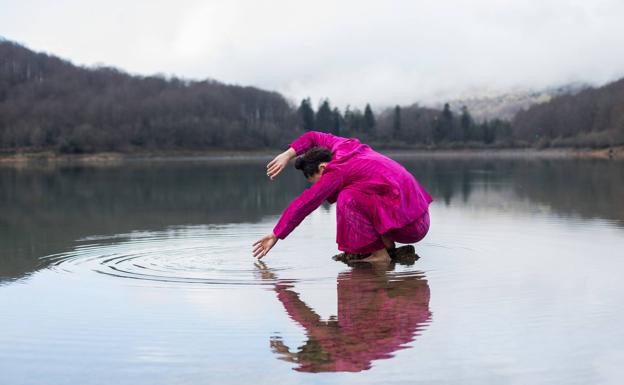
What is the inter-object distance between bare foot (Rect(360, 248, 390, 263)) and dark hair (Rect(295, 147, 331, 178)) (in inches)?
41.1

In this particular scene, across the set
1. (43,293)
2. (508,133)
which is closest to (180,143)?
(508,133)

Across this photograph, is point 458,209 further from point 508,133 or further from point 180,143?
point 508,133

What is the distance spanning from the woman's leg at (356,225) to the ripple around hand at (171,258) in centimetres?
72

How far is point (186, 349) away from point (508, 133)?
580ft

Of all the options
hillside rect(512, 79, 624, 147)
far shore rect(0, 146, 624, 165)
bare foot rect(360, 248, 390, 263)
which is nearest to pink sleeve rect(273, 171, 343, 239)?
bare foot rect(360, 248, 390, 263)

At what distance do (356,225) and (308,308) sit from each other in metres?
2.14

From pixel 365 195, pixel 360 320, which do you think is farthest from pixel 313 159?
pixel 360 320

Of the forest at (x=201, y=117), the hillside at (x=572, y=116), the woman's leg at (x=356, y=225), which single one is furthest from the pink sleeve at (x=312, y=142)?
the hillside at (x=572, y=116)

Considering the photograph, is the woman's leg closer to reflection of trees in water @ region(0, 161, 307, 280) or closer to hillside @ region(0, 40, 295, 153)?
reflection of trees in water @ region(0, 161, 307, 280)

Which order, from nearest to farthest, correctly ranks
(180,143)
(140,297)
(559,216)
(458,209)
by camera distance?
1. (140,297)
2. (559,216)
3. (458,209)
4. (180,143)

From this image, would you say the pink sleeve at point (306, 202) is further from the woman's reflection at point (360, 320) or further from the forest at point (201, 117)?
the forest at point (201, 117)

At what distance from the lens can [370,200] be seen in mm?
8125

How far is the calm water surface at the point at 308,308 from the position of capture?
4.50m

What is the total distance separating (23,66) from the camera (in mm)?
190500
